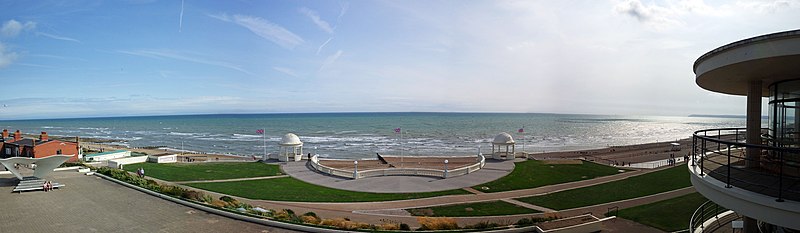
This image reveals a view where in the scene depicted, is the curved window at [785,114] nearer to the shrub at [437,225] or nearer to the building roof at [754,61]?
the building roof at [754,61]

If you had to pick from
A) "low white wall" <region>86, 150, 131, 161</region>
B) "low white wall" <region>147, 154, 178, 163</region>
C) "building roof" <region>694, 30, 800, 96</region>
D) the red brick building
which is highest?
"building roof" <region>694, 30, 800, 96</region>

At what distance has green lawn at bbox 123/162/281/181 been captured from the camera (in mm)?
29344

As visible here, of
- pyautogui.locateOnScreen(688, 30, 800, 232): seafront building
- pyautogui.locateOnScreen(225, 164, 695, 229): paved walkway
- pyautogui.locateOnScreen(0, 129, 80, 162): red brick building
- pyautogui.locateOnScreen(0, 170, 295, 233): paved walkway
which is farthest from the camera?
pyautogui.locateOnScreen(0, 129, 80, 162): red brick building

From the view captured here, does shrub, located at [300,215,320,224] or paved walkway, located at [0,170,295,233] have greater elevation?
paved walkway, located at [0,170,295,233]

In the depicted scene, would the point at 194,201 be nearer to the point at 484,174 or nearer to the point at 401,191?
Result: the point at 401,191

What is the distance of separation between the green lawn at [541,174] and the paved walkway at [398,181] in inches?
39.4

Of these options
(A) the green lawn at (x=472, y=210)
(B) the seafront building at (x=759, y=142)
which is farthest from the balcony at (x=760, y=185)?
(A) the green lawn at (x=472, y=210)

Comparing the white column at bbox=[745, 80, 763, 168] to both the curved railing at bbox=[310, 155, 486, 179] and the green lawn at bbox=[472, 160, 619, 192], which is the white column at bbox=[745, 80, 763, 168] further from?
the curved railing at bbox=[310, 155, 486, 179]

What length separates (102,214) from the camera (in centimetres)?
1628

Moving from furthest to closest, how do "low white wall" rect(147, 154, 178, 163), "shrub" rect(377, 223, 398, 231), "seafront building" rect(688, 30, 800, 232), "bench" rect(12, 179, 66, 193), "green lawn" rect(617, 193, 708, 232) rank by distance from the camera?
"low white wall" rect(147, 154, 178, 163) < "bench" rect(12, 179, 66, 193) < "green lawn" rect(617, 193, 708, 232) < "shrub" rect(377, 223, 398, 231) < "seafront building" rect(688, 30, 800, 232)

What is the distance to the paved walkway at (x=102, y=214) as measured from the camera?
1454cm

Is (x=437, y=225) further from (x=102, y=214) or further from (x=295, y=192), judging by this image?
(x=102, y=214)

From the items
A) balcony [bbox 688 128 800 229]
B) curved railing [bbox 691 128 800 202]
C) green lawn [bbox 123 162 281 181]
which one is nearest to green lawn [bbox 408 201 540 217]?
curved railing [bbox 691 128 800 202]

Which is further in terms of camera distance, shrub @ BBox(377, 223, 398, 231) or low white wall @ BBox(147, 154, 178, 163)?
low white wall @ BBox(147, 154, 178, 163)
